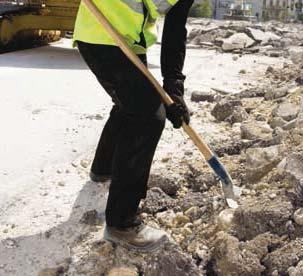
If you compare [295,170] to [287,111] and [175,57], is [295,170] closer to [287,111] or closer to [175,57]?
[175,57]

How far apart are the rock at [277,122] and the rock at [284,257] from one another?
2.04 m

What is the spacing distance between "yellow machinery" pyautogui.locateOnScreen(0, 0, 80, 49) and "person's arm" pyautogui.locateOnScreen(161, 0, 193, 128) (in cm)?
648

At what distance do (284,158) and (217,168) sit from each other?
20.0 inches

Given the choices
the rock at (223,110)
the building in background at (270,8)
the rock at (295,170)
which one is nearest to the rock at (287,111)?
the rock at (223,110)

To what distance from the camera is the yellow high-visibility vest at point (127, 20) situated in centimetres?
259

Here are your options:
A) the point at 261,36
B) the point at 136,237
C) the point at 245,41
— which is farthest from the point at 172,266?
the point at 261,36

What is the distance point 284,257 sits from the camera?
2414mm

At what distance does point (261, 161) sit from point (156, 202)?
71 cm

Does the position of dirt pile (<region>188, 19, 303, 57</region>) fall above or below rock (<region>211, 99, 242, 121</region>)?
below

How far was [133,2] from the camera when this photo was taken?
8.37 ft

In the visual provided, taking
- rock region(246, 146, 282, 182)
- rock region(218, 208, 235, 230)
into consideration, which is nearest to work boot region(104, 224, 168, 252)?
rock region(218, 208, 235, 230)

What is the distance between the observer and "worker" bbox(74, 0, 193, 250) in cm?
263

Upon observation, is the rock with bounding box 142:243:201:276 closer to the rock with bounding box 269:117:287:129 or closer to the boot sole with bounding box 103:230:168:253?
the boot sole with bounding box 103:230:168:253

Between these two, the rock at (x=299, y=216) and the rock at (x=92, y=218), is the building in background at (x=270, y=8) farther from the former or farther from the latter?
the rock at (x=299, y=216)
